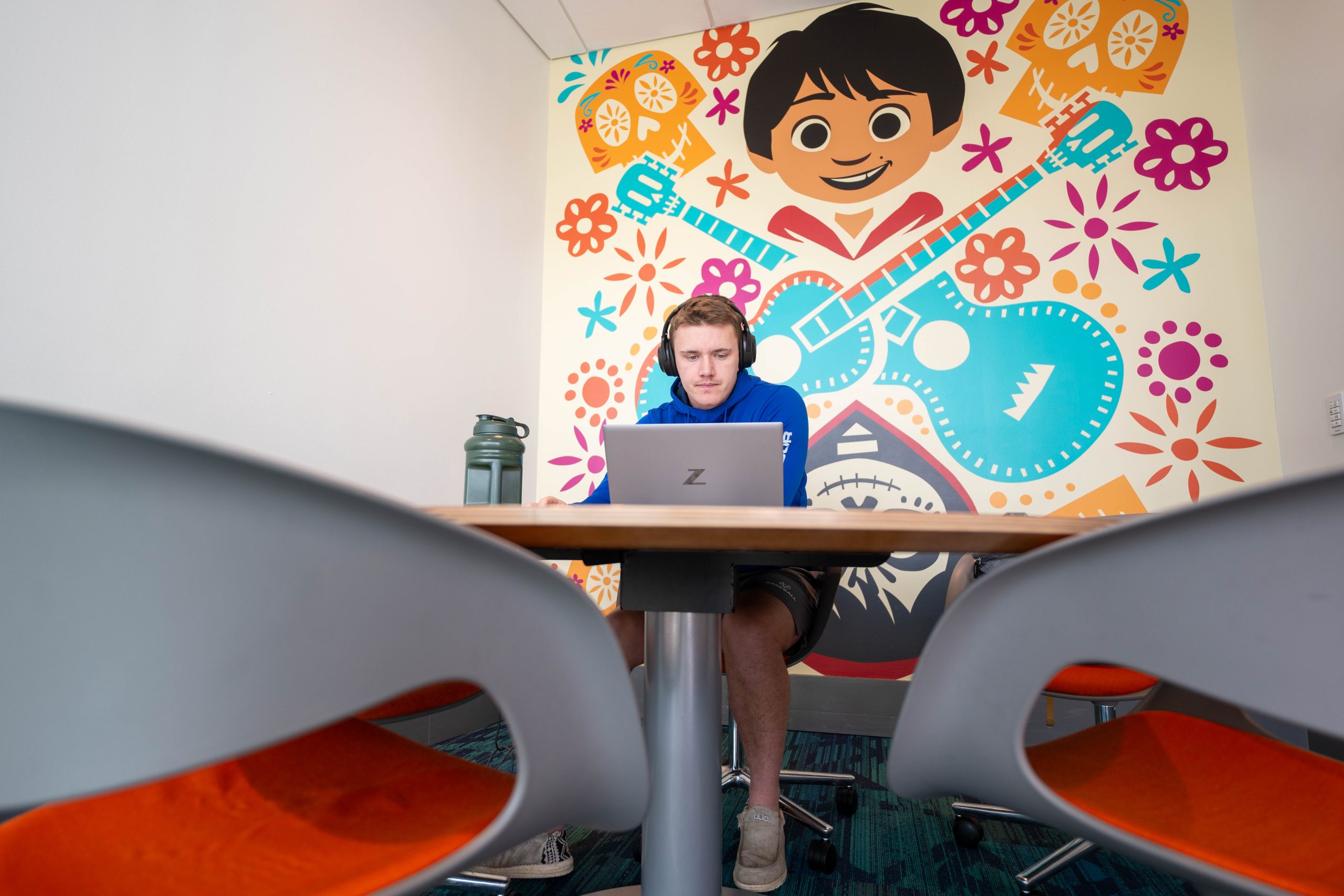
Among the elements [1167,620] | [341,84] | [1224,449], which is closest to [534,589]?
[1167,620]

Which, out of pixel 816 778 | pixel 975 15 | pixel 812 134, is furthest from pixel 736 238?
pixel 816 778

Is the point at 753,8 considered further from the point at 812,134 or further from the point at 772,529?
the point at 772,529

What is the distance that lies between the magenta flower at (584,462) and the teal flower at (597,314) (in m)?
0.45

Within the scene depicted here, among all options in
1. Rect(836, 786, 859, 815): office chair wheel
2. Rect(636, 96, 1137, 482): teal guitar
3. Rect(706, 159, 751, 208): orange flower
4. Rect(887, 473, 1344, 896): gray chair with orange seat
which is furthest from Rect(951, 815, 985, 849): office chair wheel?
Rect(706, 159, 751, 208): orange flower

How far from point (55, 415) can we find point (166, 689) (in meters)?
0.13

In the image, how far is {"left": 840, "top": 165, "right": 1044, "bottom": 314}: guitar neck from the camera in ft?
9.05

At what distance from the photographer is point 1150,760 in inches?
27.0

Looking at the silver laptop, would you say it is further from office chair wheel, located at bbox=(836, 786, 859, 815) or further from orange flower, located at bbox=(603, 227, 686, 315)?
orange flower, located at bbox=(603, 227, 686, 315)

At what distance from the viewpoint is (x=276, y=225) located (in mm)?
1980

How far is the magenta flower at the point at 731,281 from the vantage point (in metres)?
3.02

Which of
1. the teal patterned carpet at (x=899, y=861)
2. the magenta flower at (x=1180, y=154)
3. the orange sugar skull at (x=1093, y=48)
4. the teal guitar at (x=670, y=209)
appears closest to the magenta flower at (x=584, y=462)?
the teal guitar at (x=670, y=209)

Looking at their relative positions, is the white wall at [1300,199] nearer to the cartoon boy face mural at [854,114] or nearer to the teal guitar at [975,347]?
Answer: the teal guitar at [975,347]

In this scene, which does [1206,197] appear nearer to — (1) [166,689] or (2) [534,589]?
(2) [534,589]

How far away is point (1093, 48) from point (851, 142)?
93cm
